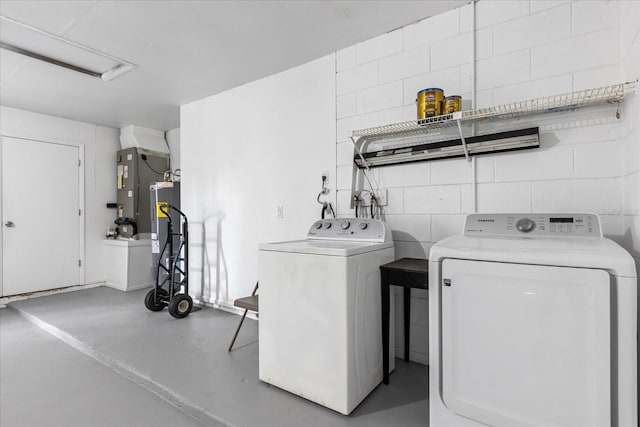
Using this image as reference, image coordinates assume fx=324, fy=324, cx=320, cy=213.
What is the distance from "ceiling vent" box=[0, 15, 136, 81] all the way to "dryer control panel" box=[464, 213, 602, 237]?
10.5 feet

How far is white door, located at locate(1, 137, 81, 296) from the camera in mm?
4156

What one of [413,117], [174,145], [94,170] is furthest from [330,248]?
[94,170]

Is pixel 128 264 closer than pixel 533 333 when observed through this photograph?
No

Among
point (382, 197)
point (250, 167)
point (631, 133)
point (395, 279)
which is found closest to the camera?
point (631, 133)

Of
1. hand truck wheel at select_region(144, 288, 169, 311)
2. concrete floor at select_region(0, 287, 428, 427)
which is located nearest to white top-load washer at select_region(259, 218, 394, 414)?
concrete floor at select_region(0, 287, 428, 427)

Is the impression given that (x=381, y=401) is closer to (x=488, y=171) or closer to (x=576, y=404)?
(x=576, y=404)

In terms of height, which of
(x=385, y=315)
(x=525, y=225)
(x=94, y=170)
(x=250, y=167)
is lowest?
(x=385, y=315)

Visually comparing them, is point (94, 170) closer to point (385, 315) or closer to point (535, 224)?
point (385, 315)

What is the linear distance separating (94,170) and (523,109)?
5534mm

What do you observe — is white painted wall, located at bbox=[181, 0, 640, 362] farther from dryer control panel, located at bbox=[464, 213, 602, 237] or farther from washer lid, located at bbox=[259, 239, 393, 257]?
washer lid, located at bbox=[259, 239, 393, 257]

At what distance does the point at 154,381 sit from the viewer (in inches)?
82.6

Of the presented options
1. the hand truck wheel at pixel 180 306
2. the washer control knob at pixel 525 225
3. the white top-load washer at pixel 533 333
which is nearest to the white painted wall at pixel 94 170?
the hand truck wheel at pixel 180 306

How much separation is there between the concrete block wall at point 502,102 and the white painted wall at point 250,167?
28 cm

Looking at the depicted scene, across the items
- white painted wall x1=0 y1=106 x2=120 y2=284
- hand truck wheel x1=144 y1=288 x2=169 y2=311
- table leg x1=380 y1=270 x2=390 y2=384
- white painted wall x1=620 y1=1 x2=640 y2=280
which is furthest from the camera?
white painted wall x1=0 y1=106 x2=120 y2=284
